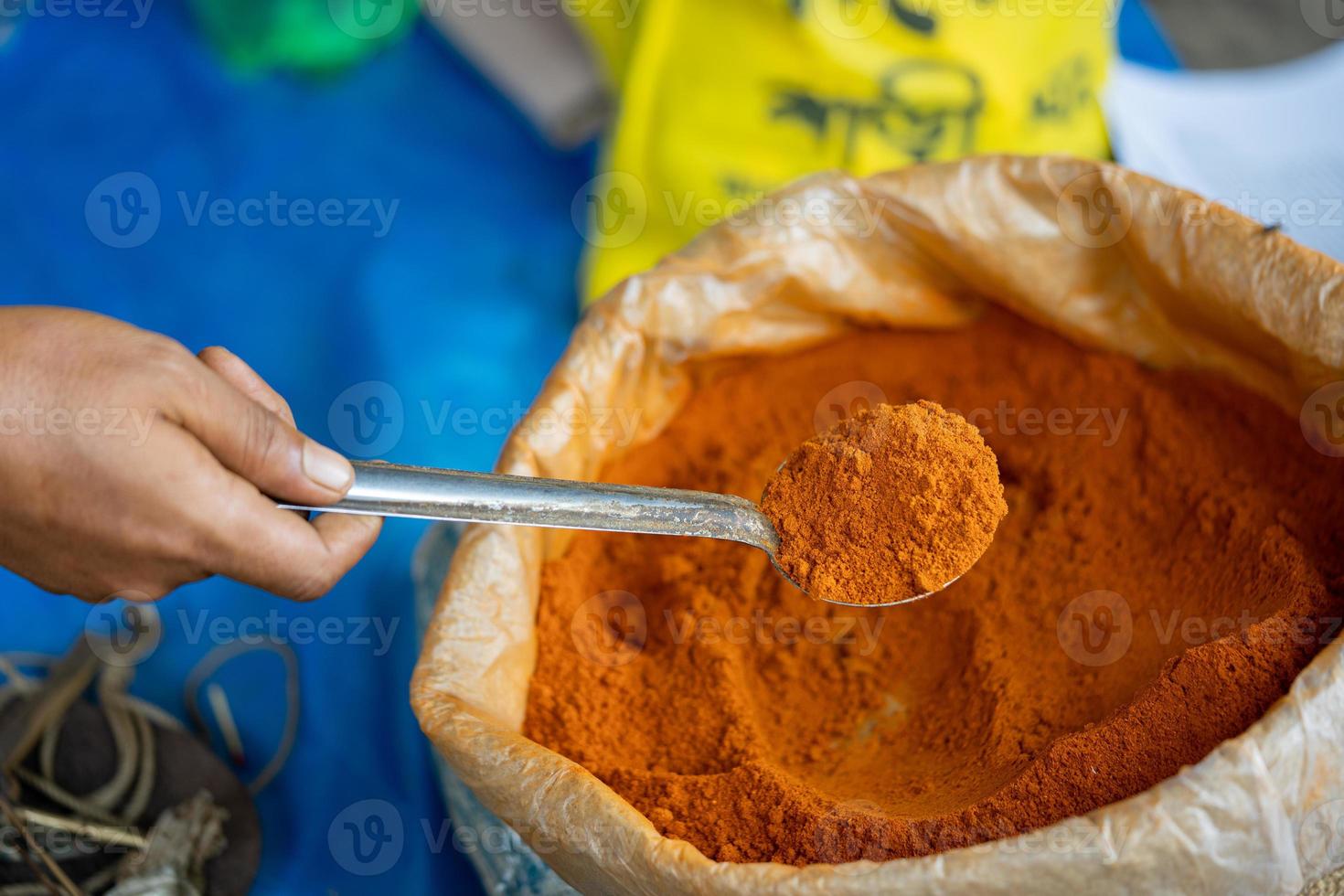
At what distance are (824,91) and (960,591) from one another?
2.02ft

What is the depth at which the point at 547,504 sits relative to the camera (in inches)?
30.2

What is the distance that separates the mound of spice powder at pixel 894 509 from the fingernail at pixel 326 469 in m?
0.32

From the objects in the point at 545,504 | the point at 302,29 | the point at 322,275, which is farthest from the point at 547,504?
the point at 302,29

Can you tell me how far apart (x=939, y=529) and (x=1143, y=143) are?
0.83 m

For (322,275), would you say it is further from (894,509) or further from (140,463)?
(894,509)

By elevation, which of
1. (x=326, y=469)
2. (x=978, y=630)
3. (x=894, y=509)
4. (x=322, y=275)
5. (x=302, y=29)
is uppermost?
(x=302, y=29)

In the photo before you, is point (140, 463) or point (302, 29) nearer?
point (140, 463)

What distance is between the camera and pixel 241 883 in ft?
3.46

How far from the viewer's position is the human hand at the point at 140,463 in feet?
2.25

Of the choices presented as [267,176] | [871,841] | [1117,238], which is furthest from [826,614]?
[267,176]

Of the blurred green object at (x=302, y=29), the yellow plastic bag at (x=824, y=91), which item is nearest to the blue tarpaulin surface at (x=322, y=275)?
the blurred green object at (x=302, y=29)

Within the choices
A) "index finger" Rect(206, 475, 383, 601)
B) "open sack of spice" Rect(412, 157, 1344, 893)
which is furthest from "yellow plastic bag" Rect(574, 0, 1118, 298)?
"index finger" Rect(206, 475, 383, 601)

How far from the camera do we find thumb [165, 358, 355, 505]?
0.70 m

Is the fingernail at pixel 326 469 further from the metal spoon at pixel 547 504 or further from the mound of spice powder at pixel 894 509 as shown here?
the mound of spice powder at pixel 894 509
